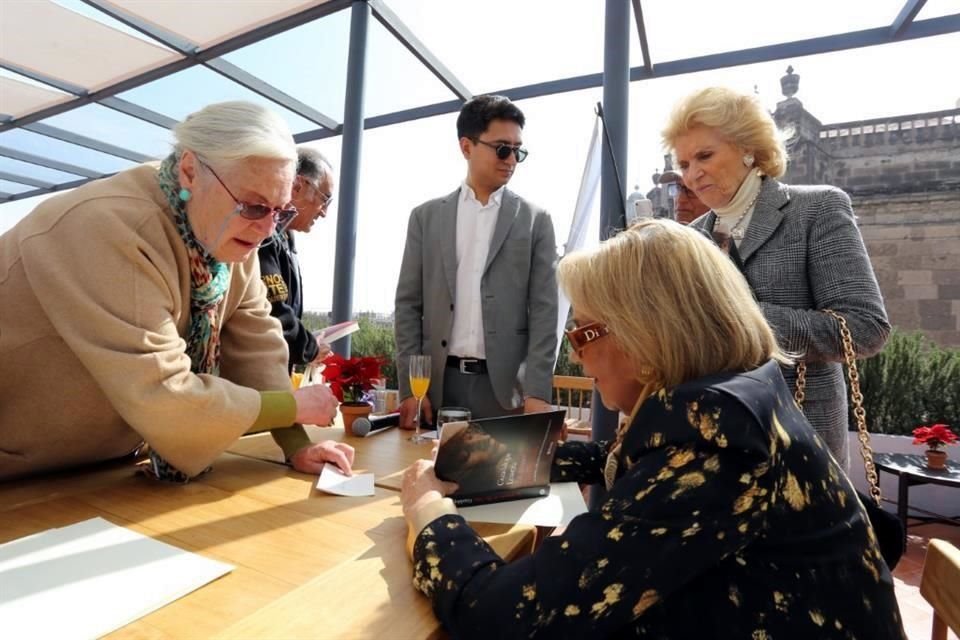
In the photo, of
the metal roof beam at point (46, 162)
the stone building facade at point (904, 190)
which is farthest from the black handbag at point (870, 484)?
the metal roof beam at point (46, 162)

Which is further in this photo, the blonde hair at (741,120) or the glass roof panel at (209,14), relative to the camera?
the glass roof panel at (209,14)

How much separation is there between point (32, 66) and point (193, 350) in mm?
5554

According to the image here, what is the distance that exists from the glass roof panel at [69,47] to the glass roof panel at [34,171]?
11.0 ft

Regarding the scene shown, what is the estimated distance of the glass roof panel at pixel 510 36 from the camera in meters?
4.03

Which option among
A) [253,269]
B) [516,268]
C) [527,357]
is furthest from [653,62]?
[253,269]

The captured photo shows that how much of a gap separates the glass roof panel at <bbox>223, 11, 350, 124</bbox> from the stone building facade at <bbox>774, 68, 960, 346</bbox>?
7.65 metres

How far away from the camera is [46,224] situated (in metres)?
1.12

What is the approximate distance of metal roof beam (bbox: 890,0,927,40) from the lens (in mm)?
3113

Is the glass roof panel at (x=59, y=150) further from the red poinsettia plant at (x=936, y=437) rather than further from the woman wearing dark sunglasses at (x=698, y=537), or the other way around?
the red poinsettia plant at (x=936, y=437)

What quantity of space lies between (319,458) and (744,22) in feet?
12.9

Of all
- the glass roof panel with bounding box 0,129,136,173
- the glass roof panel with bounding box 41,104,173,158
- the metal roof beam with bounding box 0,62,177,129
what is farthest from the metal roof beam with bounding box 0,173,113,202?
the metal roof beam with bounding box 0,62,177,129

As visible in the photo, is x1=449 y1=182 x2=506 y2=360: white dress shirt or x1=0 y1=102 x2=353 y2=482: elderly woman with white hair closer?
x1=0 y1=102 x2=353 y2=482: elderly woman with white hair

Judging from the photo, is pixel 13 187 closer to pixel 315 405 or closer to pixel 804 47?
pixel 315 405

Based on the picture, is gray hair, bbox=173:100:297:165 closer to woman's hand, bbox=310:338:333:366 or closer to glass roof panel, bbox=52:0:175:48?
woman's hand, bbox=310:338:333:366
